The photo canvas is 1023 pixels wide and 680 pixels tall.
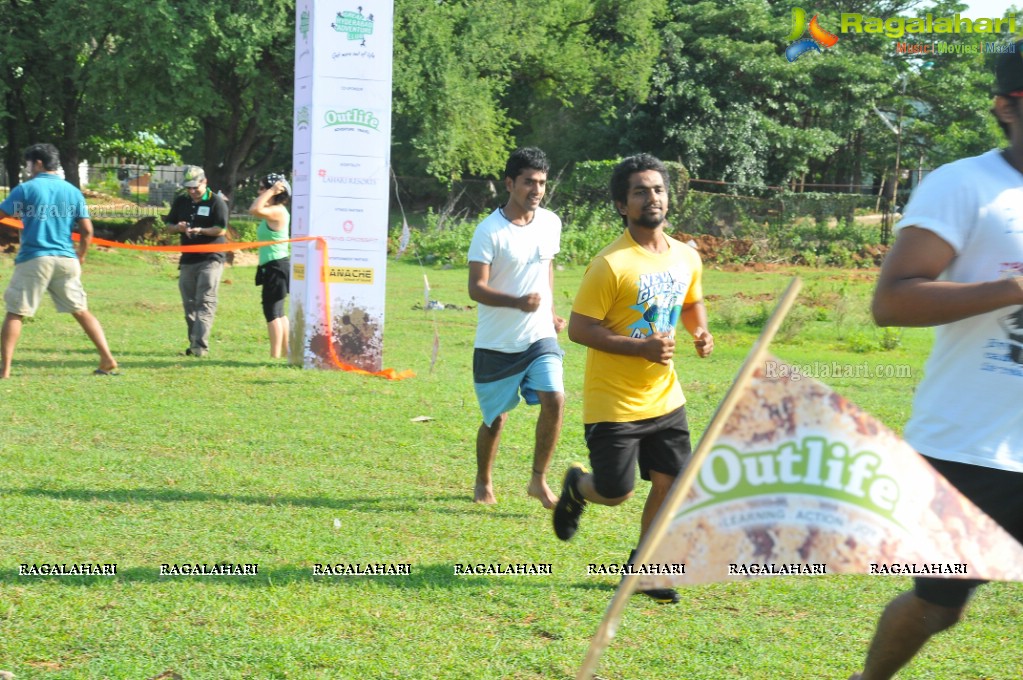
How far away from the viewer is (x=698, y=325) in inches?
Answer: 200

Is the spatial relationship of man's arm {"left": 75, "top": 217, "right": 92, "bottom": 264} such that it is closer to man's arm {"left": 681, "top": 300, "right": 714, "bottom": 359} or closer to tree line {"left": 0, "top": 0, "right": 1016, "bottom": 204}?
man's arm {"left": 681, "top": 300, "right": 714, "bottom": 359}

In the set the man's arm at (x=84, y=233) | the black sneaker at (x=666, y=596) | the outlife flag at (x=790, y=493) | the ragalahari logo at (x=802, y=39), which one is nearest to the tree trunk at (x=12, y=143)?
the man's arm at (x=84, y=233)

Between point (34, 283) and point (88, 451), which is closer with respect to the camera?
point (88, 451)

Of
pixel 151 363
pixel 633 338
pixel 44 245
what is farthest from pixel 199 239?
pixel 633 338

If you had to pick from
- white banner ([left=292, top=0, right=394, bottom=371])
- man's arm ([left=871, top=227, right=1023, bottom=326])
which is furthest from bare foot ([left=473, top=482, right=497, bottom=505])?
white banner ([left=292, top=0, right=394, bottom=371])

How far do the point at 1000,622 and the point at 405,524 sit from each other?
2.98m

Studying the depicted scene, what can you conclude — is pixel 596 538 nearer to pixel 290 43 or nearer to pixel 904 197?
pixel 290 43

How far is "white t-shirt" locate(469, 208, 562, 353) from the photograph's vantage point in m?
6.27

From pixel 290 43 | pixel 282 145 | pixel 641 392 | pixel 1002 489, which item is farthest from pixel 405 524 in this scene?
pixel 282 145

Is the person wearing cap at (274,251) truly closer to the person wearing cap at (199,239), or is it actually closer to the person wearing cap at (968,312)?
the person wearing cap at (199,239)

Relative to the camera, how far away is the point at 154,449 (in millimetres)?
7641

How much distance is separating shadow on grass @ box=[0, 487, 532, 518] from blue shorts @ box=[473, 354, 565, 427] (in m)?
0.55

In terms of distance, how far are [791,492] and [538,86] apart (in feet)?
130

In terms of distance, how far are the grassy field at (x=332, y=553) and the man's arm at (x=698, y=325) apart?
3.62 feet
